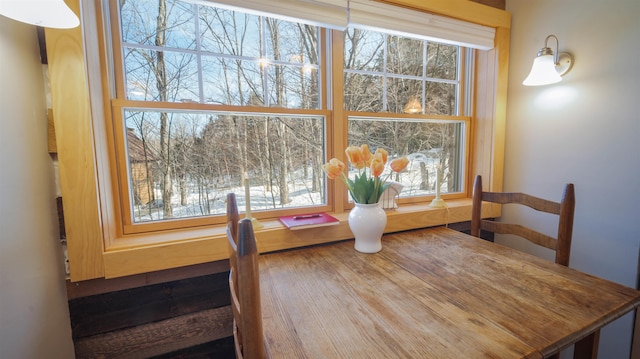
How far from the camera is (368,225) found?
3.67 feet

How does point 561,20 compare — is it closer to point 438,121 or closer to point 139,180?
point 438,121

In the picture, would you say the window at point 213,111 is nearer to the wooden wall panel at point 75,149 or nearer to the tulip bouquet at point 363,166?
the wooden wall panel at point 75,149

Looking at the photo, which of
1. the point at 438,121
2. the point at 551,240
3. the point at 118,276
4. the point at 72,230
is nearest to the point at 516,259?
the point at 551,240

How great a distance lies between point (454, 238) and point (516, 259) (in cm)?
29

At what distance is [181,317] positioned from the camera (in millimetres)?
1147

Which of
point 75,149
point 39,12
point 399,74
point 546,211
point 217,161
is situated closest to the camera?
point 39,12

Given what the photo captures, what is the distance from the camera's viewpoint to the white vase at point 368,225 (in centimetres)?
112

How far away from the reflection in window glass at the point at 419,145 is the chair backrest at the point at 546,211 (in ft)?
1.30

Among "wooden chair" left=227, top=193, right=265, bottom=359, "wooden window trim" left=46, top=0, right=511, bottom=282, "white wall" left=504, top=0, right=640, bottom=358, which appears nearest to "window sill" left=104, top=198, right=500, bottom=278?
"wooden window trim" left=46, top=0, right=511, bottom=282

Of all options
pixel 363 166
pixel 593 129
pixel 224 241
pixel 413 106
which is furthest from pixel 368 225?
pixel 593 129

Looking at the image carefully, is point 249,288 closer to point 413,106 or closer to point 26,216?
point 26,216

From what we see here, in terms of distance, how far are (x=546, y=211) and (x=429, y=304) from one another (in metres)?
0.84

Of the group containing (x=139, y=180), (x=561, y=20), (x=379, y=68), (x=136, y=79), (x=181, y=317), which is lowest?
(x=181, y=317)

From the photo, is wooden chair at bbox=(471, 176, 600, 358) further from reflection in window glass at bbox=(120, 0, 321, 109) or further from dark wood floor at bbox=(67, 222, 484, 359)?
dark wood floor at bbox=(67, 222, 484, 359)
